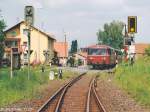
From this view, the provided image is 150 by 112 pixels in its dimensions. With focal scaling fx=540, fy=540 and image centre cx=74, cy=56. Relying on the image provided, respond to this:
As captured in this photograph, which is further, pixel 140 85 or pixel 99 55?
pixel 99 55

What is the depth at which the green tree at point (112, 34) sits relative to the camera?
16425cm

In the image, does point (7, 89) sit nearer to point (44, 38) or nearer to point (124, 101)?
point (124, 101)

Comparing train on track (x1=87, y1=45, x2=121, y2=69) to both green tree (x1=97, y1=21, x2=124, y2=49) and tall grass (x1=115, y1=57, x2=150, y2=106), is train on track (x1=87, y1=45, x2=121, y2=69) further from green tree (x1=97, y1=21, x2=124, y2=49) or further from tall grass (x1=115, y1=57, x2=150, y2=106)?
green tree (x1=97, y1=21, x2=124, y2=49)

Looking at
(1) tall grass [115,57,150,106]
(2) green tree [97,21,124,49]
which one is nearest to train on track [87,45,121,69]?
(1) tall grass [115,57,150,106]

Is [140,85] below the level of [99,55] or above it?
below

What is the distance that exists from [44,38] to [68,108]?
279 ft

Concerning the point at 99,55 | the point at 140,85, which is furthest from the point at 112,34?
the point at 140,85

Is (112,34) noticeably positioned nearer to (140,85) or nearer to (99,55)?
(99,55)

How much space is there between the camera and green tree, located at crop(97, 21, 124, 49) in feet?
539

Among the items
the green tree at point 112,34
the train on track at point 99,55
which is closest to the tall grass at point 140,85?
the train on track at point 99,55

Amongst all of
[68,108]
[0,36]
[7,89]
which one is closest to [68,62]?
[0,36]

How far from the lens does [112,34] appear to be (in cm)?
16425

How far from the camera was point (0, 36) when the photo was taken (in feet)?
233

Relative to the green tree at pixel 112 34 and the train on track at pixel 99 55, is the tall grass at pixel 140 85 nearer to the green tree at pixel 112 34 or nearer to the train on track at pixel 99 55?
the train on track at pixel 99 55
